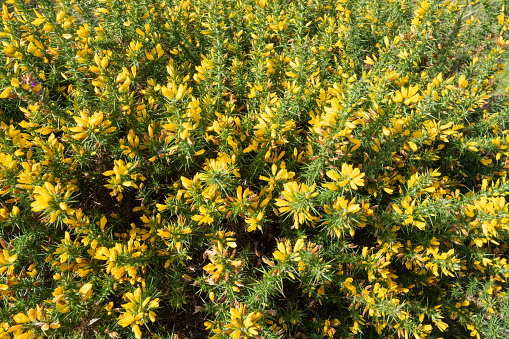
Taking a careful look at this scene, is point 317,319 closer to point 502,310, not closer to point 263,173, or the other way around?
point 263,173

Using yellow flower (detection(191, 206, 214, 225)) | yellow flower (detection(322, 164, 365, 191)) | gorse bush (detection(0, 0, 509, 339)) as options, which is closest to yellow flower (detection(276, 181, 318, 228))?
gorse bush (detection(0, 0, 509, 339))

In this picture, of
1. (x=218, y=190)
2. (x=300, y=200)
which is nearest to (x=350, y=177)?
(x=300, y=200)

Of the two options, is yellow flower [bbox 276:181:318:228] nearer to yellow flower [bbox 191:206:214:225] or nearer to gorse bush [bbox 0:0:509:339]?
gorse bush [bbox 0:0:509:339]

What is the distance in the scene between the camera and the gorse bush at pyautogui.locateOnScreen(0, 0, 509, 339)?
167 cm

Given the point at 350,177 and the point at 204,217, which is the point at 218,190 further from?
the point at 350,177

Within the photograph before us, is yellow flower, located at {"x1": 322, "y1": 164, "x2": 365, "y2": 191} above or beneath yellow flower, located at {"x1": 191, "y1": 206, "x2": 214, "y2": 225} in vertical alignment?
above

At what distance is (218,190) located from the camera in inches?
73.2

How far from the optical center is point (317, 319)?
7.60 feet

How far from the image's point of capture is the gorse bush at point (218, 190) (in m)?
1.67

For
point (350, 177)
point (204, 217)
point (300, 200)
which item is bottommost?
point (204, 217)

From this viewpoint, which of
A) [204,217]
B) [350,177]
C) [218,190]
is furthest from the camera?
[218,190]

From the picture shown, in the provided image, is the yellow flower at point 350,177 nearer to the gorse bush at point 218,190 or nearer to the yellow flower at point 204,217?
the gorse bush at point 218,190

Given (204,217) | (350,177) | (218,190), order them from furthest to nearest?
(218,190)
(204,217)
(350,177)

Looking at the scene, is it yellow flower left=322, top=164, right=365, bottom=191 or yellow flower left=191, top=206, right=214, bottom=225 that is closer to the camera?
yellow flower left=322, top=164, right=365, bottom=191
